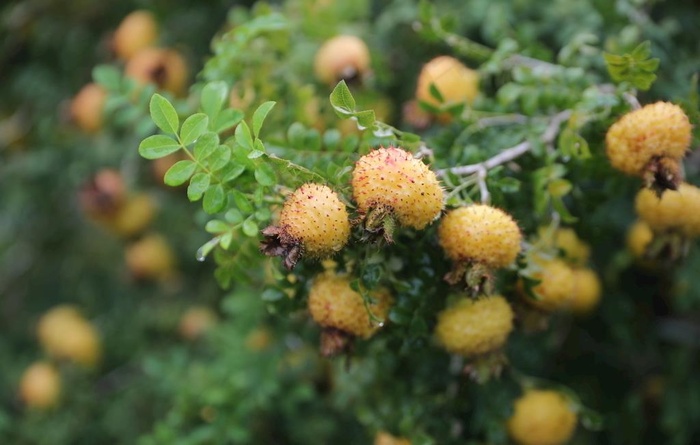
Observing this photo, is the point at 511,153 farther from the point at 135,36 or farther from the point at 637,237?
the point at 135,36

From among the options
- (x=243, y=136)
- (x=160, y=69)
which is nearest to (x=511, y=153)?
(x=243, y=136)

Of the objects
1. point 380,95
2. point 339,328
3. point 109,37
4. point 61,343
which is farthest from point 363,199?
point 109,37

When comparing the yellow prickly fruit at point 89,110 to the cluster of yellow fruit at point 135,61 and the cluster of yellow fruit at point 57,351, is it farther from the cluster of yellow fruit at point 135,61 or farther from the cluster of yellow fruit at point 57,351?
the cluster of yellow fruit at point 57,351

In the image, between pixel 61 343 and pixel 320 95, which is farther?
pixel 61 343

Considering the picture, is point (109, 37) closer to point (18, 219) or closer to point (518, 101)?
point (18, 219)

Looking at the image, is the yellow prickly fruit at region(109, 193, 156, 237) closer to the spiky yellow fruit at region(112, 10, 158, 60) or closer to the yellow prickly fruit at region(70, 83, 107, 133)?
the yellow prickly fruit at region(70, 83, 107, 133)

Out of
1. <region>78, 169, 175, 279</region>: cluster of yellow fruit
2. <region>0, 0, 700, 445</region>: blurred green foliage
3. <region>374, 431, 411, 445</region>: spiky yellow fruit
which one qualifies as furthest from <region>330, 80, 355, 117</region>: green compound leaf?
<region>78, 169, 175, 279</region>: cluster of yellow fruit

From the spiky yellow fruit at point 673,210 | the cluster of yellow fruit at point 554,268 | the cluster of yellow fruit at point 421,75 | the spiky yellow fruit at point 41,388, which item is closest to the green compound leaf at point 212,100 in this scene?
the cluster of yellow fruit at point 421,75
